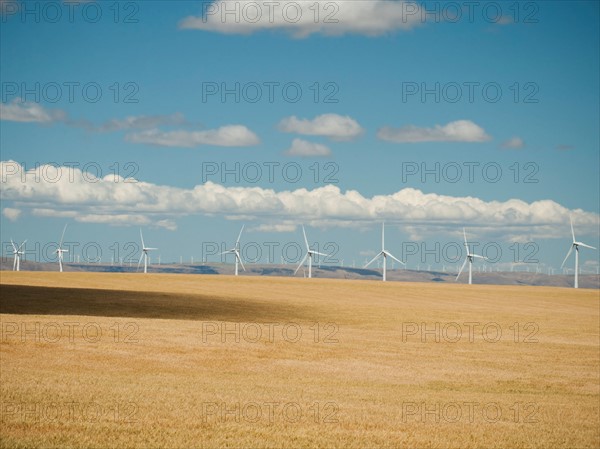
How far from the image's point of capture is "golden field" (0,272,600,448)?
21609 millimetres

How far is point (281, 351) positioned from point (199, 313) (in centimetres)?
2647

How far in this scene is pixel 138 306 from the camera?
7119 centimetres

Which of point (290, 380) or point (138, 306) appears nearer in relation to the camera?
point (290, 380)

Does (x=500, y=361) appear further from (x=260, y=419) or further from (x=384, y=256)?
(x=384, y=256)

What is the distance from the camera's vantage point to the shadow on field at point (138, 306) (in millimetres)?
63531

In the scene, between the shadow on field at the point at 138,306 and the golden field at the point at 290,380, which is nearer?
the golden field at the point at 290,380

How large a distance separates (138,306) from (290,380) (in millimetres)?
40308

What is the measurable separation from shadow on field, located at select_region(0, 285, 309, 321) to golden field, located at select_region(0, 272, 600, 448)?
438mm

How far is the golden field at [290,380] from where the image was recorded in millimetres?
21609

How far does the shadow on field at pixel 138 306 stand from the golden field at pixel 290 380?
1.44 ft

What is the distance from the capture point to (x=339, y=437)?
70.4 feet

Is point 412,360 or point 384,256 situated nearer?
point 412,360

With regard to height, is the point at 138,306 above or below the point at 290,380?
below

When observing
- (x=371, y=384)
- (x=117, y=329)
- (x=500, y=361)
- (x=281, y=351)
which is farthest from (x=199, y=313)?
(x=371, y=384)
